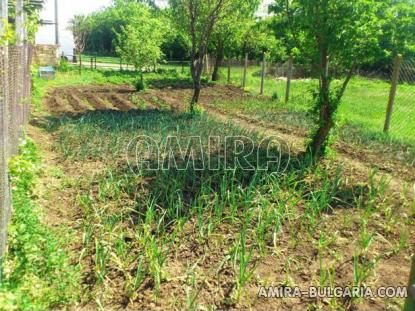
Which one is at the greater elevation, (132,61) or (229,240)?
(132,61)

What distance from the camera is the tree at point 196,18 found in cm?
1030

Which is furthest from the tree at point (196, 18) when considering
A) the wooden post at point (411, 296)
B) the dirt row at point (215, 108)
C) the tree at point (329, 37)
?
the wooden post at point (411, 296)

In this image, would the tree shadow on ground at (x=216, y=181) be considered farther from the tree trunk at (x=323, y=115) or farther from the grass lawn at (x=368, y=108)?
the grass lawn at (x=368, y=108)

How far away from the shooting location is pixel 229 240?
3711 mm

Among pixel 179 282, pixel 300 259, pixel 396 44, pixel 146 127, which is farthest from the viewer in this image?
pixel 146 127

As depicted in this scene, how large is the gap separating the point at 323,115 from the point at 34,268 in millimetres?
4597

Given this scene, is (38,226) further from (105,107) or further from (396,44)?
(105,107)

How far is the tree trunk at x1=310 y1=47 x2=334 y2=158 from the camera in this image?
597 cm

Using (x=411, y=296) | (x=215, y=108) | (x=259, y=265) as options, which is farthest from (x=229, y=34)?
(x=411, y=296)

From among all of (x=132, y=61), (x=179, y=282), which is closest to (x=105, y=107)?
(x=132, y=61)

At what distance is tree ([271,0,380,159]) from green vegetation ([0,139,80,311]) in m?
4.07

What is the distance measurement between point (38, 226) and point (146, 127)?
Answer: 13.9ft

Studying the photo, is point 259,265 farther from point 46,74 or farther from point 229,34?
point 229,34

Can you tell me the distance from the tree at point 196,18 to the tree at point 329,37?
4.19 metres
